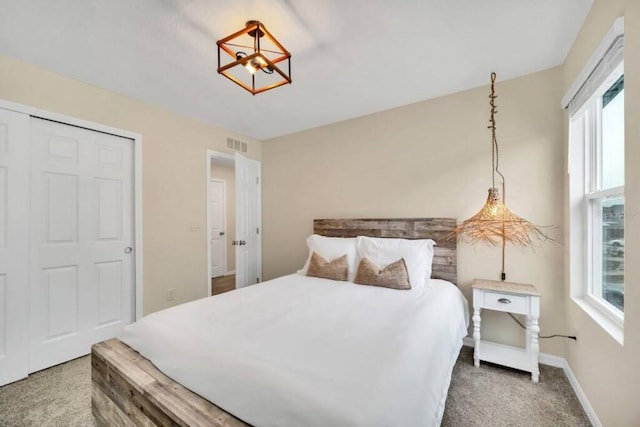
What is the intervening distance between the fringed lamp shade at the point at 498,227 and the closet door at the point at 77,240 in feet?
11.3

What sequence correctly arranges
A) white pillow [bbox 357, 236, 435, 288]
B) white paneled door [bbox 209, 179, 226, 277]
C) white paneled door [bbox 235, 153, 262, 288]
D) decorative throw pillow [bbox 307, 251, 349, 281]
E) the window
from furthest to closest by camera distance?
white paneled door [bbox 209, 179, 226, 277]
white paneled door [bbox 235, 153, 262, 288]
decorative throw pillow [bbox 307, 251, 349, 281]
white pillow [bbox 357, 236, 435, 288]
the window

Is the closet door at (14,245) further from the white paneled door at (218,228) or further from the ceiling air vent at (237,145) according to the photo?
the white paneled door at (218,228)

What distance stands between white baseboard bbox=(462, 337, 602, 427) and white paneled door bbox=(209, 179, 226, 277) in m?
4.59

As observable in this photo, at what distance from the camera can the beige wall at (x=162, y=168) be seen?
2.32 meters

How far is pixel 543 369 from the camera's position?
2.15 m

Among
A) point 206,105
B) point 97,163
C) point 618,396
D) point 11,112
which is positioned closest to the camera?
point 618,396

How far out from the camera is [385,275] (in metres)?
2.35

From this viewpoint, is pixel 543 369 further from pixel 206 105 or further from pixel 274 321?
pixel 206 105

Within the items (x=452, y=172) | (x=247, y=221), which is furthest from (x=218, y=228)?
(x=452, y=172)

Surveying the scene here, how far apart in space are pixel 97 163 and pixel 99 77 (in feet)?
2.52

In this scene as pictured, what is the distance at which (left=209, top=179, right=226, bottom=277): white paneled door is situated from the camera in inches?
215

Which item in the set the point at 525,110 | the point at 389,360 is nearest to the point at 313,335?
the point at 389,360

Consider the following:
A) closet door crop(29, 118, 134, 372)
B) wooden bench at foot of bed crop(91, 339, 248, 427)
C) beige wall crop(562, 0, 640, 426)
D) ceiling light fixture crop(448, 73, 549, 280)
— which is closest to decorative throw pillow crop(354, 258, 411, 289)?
ceiling light fixture crop(448, 73, 549, 280)

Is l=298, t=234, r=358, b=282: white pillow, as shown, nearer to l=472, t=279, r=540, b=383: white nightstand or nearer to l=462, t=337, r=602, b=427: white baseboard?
l=472, t=279, r=540, b=383: white nightstand
